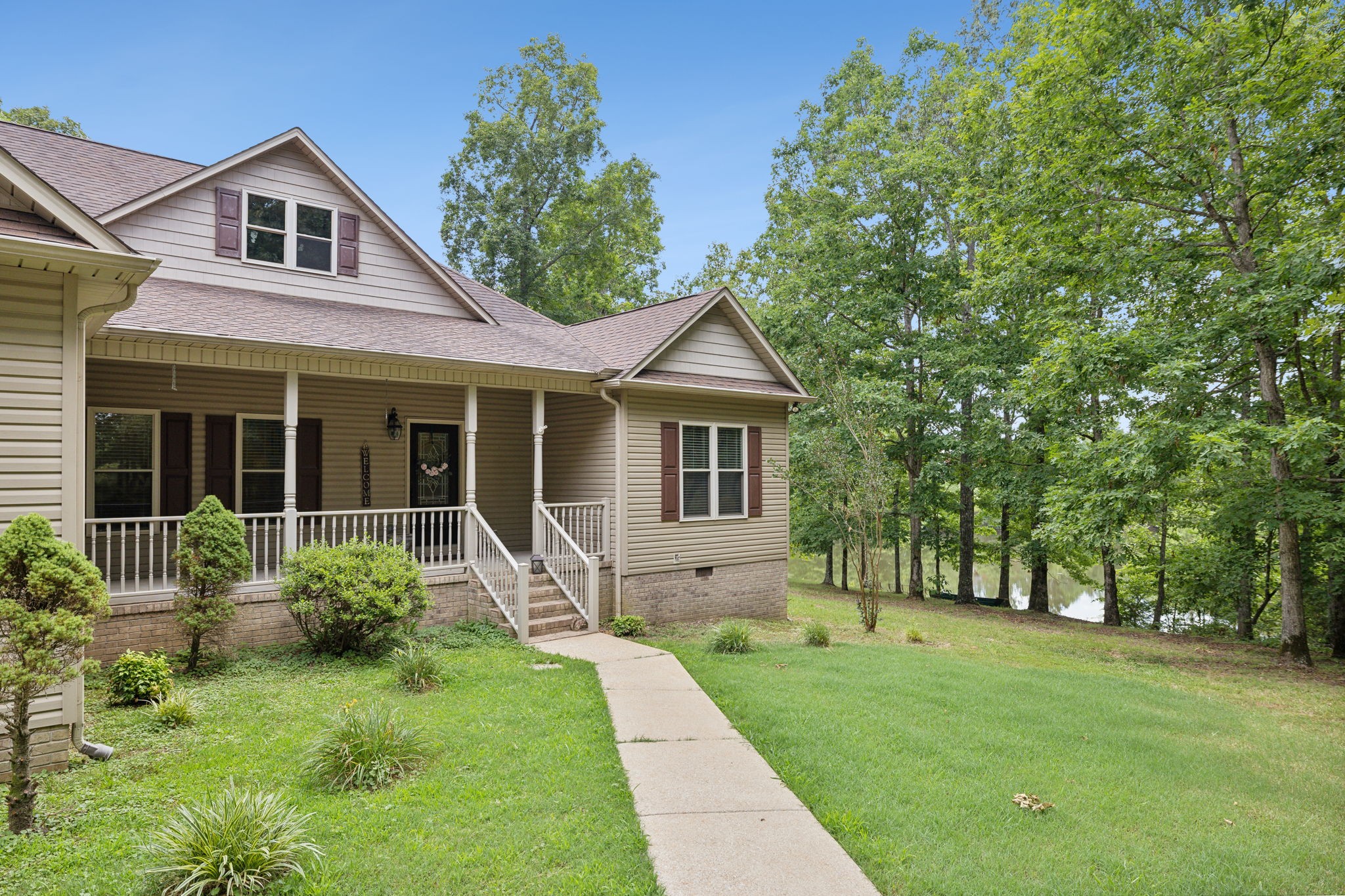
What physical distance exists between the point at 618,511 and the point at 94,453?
7.34m

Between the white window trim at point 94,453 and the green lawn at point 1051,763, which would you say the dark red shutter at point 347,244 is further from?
the green lawn at point 1051,763

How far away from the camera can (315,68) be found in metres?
20.3

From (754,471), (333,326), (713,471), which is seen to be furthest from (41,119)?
(754,471)

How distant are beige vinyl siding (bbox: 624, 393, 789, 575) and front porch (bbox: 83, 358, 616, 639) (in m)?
0.47

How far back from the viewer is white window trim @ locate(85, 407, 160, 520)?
941cm

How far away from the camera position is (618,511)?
36.6 feet

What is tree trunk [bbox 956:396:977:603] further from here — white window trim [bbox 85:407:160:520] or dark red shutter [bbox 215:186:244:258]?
white window trim [bbox 85:407:160:520]

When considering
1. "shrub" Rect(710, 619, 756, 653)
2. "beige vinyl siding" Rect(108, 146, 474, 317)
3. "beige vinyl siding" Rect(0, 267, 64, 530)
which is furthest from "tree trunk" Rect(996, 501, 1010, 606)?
"beige vinyl siding" Rect(0, 267, 64, 530)

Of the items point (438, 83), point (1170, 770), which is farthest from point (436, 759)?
point (438, 83)

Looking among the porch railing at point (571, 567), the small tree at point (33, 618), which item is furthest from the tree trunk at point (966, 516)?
the small tree at point (33, 618)

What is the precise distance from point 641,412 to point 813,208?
12.5 metres

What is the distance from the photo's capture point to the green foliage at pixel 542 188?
86.8 ft

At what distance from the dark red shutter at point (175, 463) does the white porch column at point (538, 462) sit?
4965mm

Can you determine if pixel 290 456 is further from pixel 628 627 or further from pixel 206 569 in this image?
pixel 628 627
